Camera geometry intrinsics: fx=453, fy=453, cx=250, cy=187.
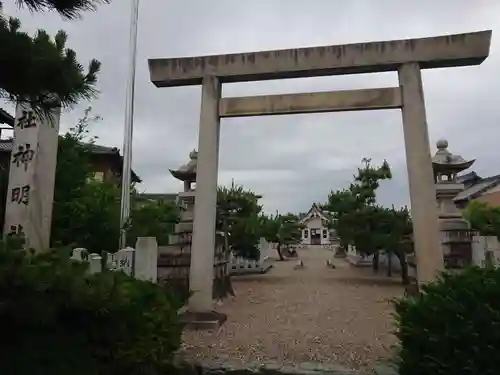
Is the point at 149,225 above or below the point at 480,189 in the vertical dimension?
below

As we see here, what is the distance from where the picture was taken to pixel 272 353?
5.39 metres

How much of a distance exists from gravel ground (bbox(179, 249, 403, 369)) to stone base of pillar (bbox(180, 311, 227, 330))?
169mm

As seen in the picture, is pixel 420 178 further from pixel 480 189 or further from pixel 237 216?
pixel 480 189

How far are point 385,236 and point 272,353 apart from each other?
883 cm

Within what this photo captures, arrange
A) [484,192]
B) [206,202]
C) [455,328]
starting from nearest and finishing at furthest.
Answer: [455,328] < [206,202] < [484,192]

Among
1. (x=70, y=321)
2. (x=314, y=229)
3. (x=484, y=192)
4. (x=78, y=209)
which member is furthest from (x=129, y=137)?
(x=314, y=229)

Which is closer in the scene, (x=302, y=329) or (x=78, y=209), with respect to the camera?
(x=302, y=329)

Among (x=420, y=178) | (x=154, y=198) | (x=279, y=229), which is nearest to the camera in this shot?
(x=420, y=178)

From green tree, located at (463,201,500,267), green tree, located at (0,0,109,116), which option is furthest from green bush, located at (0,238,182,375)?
green tree, located at (463,201,500,267)

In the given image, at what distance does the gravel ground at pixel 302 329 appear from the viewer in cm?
529

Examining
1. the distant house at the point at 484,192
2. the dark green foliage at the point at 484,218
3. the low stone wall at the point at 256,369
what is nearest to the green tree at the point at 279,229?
the dark green foliage at the point at 484,218

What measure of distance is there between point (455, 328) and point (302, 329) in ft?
12.3

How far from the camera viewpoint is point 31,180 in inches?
254

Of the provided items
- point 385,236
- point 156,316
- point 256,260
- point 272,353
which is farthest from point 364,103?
point 256,260
